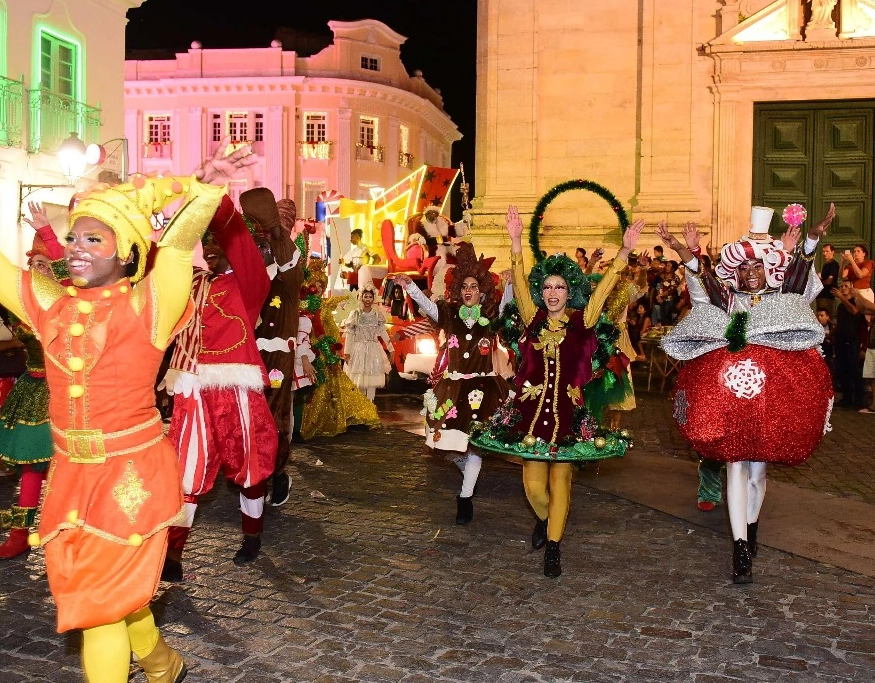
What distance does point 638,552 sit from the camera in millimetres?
6539

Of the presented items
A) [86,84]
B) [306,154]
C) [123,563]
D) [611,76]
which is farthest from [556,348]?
[306,154]

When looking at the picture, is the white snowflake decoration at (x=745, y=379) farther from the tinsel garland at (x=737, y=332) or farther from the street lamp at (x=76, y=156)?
the street lamp at (x=76, y=156)

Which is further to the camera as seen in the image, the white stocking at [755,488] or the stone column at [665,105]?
the stone column at [665,105]

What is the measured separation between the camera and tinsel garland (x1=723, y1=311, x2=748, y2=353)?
5820mm

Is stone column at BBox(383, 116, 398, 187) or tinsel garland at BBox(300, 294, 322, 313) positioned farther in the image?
stone column at BBox(383, 116, 398, 187)

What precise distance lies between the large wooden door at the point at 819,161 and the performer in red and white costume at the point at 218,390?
14.6 m

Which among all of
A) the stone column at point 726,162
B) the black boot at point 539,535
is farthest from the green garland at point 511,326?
the stone column at point 726,162

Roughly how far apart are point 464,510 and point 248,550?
1728 mm

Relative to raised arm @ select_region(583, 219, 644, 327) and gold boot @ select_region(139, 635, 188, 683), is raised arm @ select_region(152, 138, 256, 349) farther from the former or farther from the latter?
raised arm @ select_region(583, 219, 644, 327)

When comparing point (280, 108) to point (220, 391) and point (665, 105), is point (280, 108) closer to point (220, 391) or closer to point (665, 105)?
point (665, 105)

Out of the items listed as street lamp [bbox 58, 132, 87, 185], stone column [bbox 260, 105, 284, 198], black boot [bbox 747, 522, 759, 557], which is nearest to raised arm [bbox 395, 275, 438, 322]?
black boot [bbox 747, 522, 759, 557]

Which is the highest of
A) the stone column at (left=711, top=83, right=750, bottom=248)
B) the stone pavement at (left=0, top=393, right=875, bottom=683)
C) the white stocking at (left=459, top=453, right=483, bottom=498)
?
the stone column at (left=711, top=83, right=750, bottom=248)

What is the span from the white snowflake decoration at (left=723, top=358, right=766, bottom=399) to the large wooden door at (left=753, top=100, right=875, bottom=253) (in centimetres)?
1335

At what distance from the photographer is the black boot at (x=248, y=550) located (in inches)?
245
